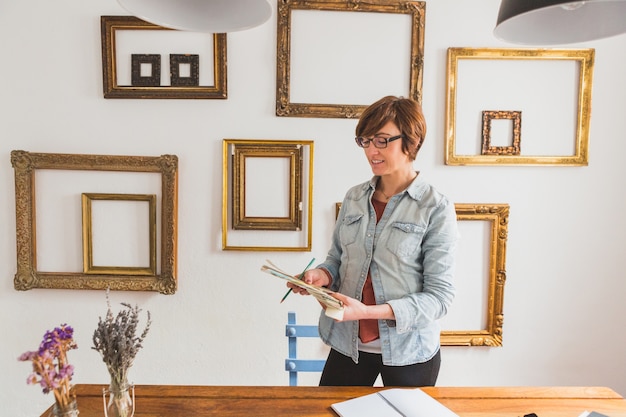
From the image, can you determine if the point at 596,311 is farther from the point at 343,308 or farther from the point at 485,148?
the point at 343,308

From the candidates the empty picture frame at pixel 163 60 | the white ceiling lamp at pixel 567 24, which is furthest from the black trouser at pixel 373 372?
the empty picture frame at pixel 163 60

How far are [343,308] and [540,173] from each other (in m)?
1.40

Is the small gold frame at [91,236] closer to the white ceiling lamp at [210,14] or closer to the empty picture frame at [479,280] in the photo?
the white ceiling lamp at [210,14]

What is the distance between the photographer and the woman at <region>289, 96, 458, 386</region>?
1297mm

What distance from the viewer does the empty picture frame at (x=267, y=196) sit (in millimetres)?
1954

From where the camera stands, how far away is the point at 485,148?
6.49 feet

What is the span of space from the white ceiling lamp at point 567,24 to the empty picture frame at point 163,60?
4.17ft

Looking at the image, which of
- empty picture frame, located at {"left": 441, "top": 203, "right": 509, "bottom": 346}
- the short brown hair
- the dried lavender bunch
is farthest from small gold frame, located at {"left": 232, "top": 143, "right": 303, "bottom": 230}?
the dried lavender bunch

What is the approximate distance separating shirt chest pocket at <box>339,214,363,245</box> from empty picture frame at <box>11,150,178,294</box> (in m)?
0.89

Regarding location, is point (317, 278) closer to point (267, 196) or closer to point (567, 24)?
point (267, 196)

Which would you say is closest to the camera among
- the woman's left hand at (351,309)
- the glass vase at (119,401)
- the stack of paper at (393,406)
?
the glass vase at (119,401)

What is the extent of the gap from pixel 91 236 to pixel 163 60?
2.93ft

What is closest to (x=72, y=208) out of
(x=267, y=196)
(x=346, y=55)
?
(x=267, y=196)

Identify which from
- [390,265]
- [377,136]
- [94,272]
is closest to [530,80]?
[377,136]
